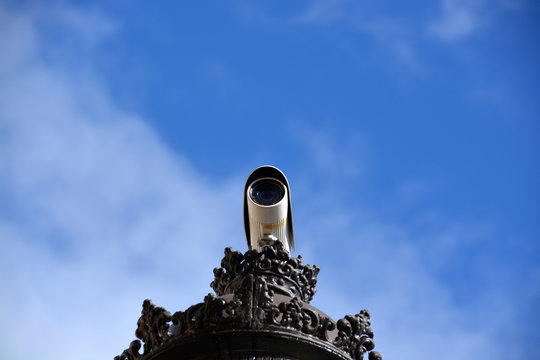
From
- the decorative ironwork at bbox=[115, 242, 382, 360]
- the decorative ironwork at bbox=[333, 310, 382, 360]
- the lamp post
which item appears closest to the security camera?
the decorative ironwork at bbox=[115, 242, 382, 360]

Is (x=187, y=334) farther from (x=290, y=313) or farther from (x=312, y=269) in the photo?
(x=312, y=269)

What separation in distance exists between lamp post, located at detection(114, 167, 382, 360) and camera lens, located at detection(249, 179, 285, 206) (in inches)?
199

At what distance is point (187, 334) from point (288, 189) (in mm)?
6951

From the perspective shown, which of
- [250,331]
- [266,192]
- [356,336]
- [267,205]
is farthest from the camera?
[266,192]

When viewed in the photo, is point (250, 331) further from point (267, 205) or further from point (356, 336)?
point (267, 205)

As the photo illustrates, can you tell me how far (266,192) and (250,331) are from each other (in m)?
6.85

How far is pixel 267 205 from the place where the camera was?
2098 centimetres

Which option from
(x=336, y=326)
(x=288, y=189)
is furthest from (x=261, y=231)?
(x=336, y=326)

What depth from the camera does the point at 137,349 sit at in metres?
16.4

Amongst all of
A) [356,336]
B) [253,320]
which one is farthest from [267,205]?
[253,320]

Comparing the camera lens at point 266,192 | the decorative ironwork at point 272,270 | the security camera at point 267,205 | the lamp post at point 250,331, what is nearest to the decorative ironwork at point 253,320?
the lamp post at point 250,331

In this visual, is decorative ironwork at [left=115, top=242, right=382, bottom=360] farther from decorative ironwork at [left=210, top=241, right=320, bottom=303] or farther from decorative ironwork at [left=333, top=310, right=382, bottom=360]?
decorative ironwork at [left=210, top=241, right=320, bottom=303]

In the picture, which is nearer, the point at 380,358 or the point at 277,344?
the point at 277,344

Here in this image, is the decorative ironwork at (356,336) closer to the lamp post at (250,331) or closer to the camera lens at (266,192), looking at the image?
the lamp post at (250,331)
